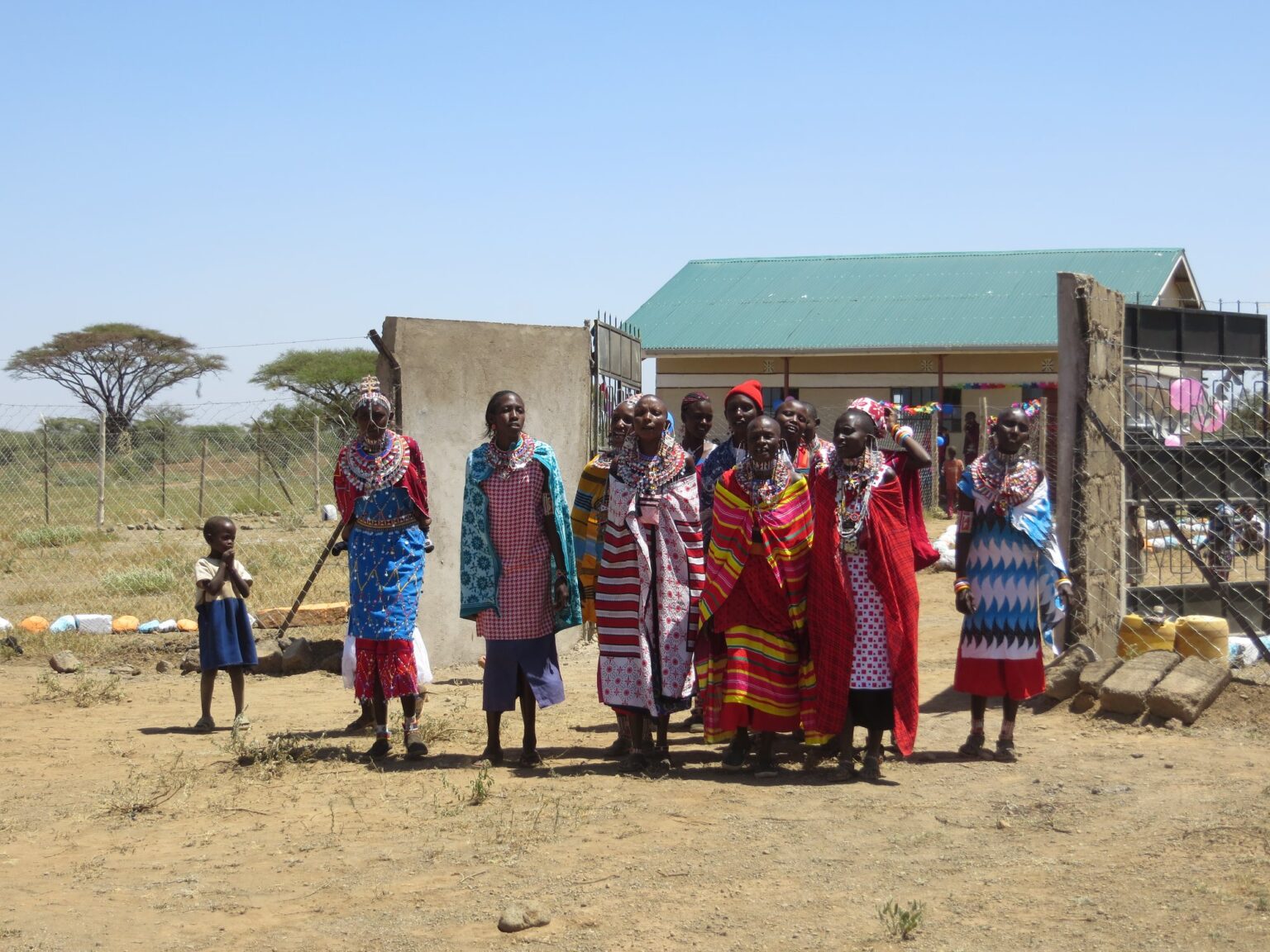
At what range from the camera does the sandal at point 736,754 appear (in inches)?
261

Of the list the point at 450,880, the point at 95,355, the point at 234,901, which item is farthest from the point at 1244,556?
the point at 95,355

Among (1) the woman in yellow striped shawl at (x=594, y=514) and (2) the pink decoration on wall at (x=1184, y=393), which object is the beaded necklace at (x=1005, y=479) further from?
(2) the pink decoration on wall at (x=1184, y=393)

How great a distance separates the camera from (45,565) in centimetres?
1571

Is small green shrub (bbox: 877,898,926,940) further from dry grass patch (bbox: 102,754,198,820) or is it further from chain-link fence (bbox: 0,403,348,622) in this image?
chain-link fence (bbox: 0,403,348,622)

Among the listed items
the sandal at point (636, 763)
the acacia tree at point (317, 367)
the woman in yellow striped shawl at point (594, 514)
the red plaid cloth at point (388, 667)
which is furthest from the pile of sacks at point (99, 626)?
the acacia tree at point (317, 367)

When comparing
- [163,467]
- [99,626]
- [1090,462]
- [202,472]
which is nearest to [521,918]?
[1090,462]

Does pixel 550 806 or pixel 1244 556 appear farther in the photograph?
pixel 1244 556

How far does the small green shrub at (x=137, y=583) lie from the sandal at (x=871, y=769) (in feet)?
30.8

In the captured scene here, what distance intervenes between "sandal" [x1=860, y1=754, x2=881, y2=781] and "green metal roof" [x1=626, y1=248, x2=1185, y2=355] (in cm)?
2018

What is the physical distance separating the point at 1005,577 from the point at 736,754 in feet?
5.07

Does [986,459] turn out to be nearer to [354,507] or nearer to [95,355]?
[354,507]

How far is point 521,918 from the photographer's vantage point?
4.36 m

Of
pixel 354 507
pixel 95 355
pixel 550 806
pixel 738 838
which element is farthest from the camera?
pixel 95 355

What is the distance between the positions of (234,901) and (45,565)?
1219 cm
